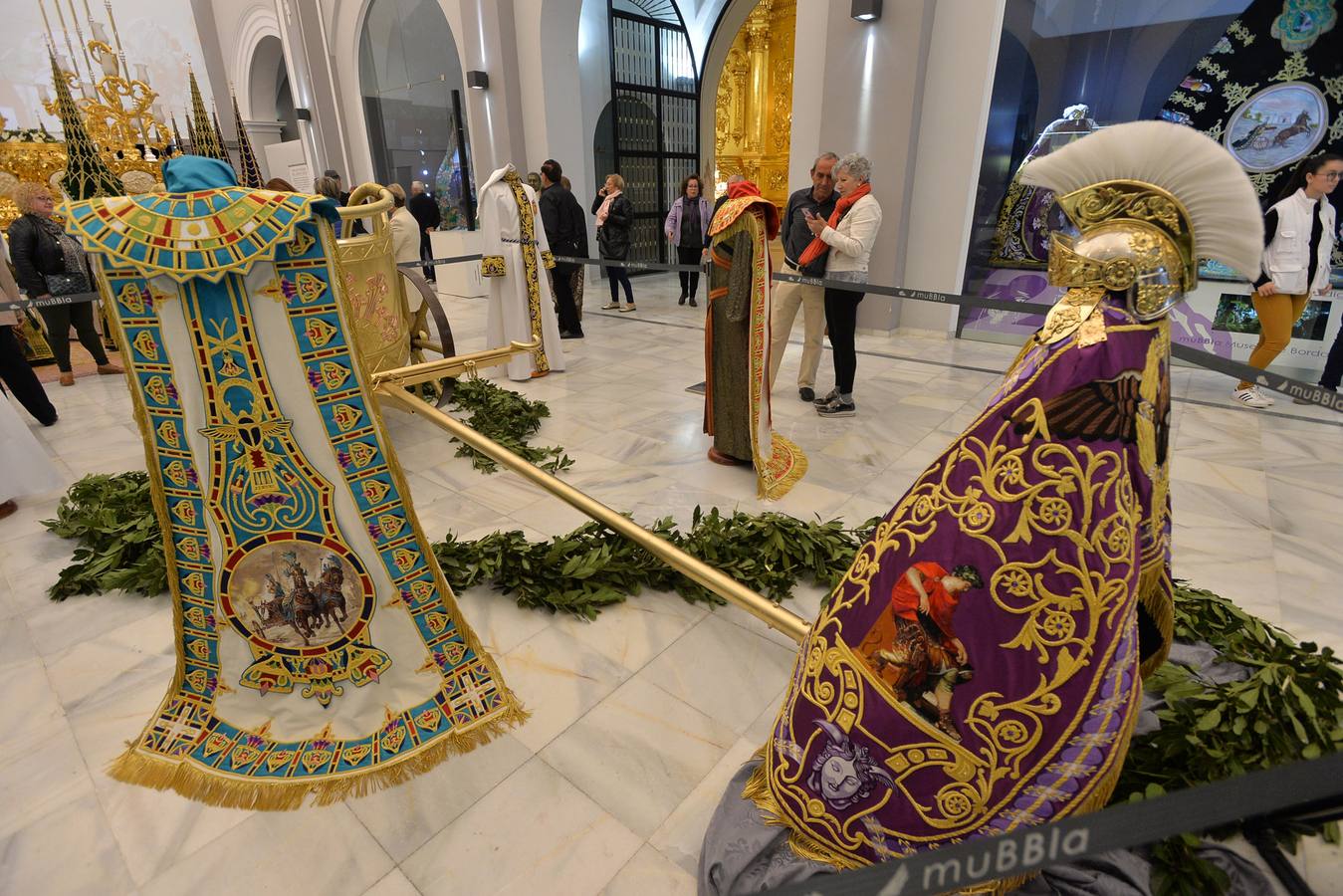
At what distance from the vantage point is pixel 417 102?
495 inches

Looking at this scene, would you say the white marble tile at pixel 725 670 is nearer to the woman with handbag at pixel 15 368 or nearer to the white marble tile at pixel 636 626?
the white marble tile at pixel 636 626

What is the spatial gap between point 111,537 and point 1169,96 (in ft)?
26.3

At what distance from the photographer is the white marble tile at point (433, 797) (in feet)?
5.66

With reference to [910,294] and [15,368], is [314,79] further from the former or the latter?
[910,294]

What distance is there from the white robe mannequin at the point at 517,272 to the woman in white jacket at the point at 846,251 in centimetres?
238

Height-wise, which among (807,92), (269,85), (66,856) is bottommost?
(66,856)

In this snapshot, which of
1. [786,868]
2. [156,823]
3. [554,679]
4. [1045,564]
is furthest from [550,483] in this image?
[1045,564]

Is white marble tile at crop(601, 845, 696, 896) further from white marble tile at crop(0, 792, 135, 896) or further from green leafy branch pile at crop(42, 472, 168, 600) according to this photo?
green leafy branch pile at crop(42, 472, 168, 600)

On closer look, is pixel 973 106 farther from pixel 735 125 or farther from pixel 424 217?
pixel 424 217

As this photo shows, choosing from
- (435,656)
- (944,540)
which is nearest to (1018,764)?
(944,540)

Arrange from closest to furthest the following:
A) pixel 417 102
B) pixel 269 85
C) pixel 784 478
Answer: pixel 784 478, pixel 417 102, pixel 269 85

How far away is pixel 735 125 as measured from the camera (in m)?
12.5

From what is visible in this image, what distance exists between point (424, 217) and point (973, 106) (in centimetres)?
855

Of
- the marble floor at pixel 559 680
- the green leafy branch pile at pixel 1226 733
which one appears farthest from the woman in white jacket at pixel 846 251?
the green leafy branch pile at pixel 1226 733
